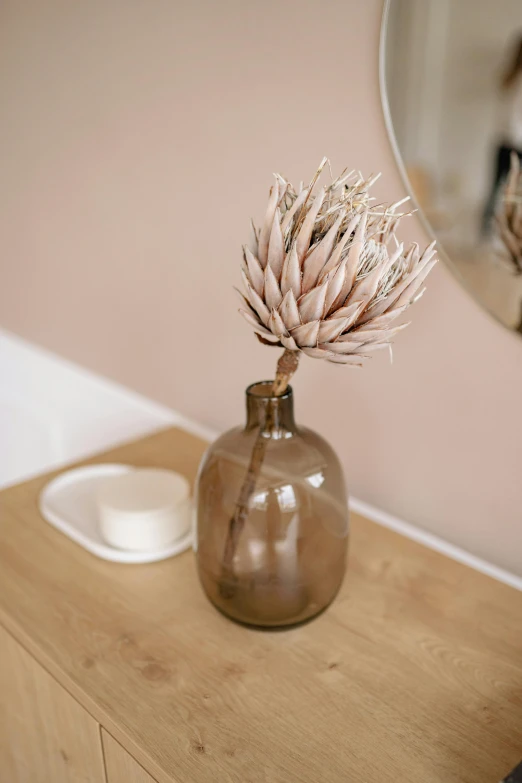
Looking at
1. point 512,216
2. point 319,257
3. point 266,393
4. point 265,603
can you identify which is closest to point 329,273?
point 319,257

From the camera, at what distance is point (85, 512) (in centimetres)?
122

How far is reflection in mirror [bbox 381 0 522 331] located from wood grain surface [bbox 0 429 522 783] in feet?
1.33

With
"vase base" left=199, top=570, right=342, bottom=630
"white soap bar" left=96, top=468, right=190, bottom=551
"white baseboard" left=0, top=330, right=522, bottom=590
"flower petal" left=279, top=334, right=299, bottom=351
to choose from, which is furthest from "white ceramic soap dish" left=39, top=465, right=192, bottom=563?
"flower petal" left=279, top=334, right=299, bottom=351

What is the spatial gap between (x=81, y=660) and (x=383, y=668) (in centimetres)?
37

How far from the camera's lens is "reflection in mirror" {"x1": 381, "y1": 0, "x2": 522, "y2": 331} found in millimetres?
865

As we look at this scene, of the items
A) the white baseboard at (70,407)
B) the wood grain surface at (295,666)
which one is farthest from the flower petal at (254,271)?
the white baseboard at (70,407)

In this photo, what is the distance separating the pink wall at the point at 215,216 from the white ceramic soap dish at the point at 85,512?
29cm

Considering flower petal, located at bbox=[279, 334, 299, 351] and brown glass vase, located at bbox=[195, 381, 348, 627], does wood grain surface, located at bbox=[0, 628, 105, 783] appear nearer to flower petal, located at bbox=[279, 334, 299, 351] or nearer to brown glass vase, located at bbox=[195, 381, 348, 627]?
brown glass vase, located at bbox=[195, 381, 348, 627]

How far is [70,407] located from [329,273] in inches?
54.7

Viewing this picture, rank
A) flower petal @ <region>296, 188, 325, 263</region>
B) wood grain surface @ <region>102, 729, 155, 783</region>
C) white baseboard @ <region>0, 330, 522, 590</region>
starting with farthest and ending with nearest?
white baseboard @ <region>0, 330, 522, 590</region> → wood grain surface @ <region>102, 729, 155, 783</region> → flower petal @ <region>296, 188, 325, 263</region>

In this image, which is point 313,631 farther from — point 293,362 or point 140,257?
point 140,257

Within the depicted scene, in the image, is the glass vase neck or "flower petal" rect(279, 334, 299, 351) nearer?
"flower petal" rect(279, 334, 299, 351)

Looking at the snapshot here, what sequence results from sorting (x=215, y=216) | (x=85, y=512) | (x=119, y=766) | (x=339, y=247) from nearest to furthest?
(x=339, y=247), (x=119, y=766), (x=85, y=512), (x=215, y=216)

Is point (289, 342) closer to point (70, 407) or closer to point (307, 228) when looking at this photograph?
point (307, 228)
